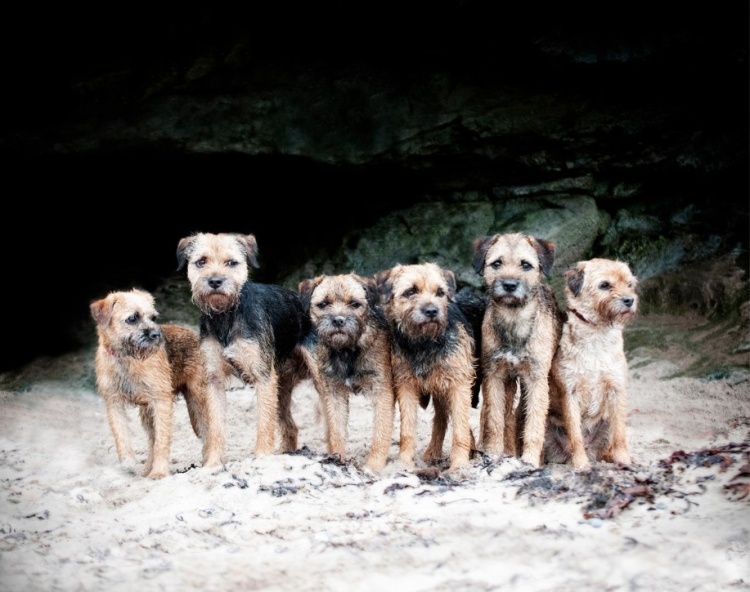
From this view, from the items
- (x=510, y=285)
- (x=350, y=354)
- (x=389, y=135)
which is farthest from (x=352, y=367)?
(x=389, y=135)

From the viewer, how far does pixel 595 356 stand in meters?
8.26

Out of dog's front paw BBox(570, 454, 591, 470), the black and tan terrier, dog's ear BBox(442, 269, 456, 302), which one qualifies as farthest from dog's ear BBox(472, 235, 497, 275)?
the black and tan terrier

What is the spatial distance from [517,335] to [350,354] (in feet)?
5.04

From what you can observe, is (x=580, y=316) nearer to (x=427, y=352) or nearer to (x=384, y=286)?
(x=427, y=352)

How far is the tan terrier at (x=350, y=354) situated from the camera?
329 inches

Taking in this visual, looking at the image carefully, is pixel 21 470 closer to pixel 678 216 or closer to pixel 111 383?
pixel 111 383

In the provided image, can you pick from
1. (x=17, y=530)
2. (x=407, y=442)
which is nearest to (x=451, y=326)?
(x=407, y=442)

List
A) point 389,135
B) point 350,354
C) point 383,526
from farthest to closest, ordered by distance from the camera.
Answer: point 389,135 < point 350,354 < point 383,526

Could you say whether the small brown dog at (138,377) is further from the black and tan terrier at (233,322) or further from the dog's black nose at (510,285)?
the dog's black nose at (510,285)

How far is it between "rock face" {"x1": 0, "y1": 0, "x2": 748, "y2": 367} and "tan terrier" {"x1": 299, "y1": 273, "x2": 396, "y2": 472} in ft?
14.1

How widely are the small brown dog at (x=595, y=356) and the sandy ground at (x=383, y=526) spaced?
50 centimetres

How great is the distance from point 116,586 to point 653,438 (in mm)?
6113

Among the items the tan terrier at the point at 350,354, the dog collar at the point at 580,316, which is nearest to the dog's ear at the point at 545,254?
the dog collar at the point at 580,316

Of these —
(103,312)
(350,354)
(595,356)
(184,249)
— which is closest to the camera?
(595,356)
